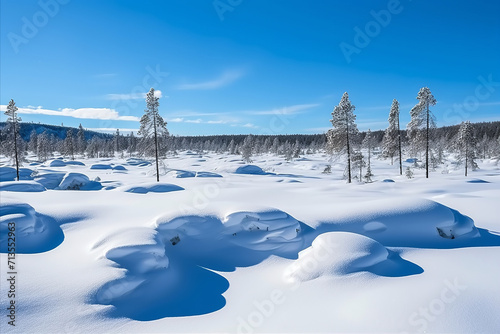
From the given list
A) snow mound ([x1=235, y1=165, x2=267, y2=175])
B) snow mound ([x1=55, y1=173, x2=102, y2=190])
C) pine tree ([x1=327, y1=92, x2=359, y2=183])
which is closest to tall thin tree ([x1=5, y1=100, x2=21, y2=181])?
snow mound ([x1=55, y1=173, x2=102, y2=190])

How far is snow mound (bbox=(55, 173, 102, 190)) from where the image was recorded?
2423 centimetres

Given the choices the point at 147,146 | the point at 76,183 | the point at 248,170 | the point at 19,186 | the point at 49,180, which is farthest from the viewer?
the point at 248,170

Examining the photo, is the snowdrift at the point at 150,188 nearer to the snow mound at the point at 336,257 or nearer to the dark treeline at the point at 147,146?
the dark treeline at the point at 147,146

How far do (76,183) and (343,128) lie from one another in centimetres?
2572

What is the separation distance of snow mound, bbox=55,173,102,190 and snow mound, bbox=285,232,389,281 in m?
23.3

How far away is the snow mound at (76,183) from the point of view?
954 inches

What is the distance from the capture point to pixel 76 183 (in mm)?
24484

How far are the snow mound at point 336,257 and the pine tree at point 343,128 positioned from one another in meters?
19.1

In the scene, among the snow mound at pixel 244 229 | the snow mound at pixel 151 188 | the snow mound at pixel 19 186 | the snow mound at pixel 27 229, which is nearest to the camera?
the snow mound at pixel 27 229

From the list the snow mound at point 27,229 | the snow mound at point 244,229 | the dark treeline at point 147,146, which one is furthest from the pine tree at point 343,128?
the snow mound at point 27,229

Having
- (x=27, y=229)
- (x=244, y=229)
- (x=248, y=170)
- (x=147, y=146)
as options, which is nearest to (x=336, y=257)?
(x=244, y=229)

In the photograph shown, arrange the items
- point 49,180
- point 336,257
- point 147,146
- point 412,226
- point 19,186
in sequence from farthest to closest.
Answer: point 147,146 < point 49,180 < point 19,186 < point 412,226 < point 336,257

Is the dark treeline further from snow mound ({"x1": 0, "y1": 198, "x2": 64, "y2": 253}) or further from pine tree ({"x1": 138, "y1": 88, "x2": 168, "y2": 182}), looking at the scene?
snow mound ({"x1": 0, "y1": 198, "x2": 64, "y2": 253})

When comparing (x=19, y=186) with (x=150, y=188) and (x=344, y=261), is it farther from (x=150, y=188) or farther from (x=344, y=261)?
(x=344, y=261)
